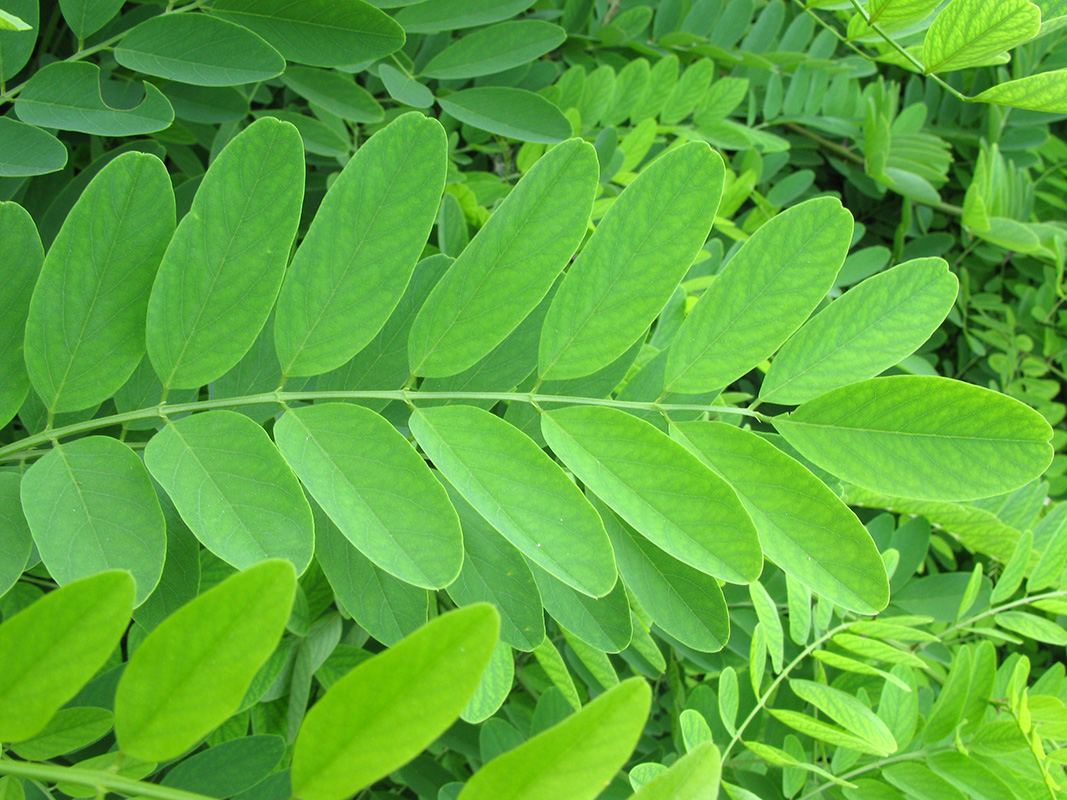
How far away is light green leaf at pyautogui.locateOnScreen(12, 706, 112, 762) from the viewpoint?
0.46m

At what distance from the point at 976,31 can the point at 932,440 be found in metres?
0.29

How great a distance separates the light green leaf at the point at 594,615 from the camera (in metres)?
0.56

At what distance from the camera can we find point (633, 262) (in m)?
0.53

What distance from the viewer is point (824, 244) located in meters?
0.53

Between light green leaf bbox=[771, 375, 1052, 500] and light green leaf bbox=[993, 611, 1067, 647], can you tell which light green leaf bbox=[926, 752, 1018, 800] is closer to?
light green leaf bbox=[993, 611, 1067, 647]

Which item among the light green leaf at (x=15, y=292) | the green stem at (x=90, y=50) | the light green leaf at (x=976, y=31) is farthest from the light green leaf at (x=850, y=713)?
the green stem at (x=90, y=50)

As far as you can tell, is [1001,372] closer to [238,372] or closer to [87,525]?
[238,372]

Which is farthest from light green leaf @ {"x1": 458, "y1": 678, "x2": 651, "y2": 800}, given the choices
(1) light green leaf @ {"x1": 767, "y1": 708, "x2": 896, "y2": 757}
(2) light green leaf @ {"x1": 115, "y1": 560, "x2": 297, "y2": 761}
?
(1) light green leaf @ {"x1": 767, "y1": 708, "x2": 896, "y2": 757}

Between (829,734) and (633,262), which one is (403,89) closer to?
(633,262)

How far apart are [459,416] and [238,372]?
18 cm

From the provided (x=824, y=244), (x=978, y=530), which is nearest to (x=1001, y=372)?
(x=978, y=530)

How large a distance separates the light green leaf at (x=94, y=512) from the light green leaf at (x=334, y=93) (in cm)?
48

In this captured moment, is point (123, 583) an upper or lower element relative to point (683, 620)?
upper

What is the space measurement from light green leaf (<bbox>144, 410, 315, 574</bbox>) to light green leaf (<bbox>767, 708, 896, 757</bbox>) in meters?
0.46
